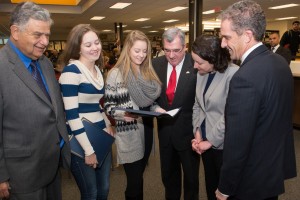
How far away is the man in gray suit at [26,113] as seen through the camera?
127 centimetres

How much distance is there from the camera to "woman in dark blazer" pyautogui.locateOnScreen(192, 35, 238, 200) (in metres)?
1.66

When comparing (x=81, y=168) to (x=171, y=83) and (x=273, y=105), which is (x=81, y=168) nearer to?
(x=171, y=83)

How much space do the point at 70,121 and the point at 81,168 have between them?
33 cm

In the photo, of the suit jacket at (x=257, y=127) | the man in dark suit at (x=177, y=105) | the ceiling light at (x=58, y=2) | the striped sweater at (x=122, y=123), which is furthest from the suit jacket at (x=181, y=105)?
the ceiling light at (x=58, y=2)

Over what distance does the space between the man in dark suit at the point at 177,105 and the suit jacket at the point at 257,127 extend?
75 cm

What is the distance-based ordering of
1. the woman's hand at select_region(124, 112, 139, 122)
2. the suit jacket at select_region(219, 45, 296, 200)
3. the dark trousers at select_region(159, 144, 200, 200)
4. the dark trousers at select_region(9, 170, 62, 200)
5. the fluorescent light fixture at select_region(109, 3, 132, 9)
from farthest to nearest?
the fluorescent light fixture at select_region(109, 3, 132, 9), the dark trousers at select_region(159, 144, 200, 200), the woman's hand at select_region(124, 112, 139, 122), the dark trousers at select_region(9, 170, 62, 200), the suit jacket at select_region(219, 45, 296, 200)

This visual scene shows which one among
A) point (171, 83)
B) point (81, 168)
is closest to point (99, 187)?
point (81, 168)

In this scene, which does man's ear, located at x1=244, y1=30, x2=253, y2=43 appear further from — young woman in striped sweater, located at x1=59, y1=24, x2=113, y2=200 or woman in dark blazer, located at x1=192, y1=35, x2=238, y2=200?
young woman in striped sweater, located at x1=59, y1=24, x2=113, y2=200

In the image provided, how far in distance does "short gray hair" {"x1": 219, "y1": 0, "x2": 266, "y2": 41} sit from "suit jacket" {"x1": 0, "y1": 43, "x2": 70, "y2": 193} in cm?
102

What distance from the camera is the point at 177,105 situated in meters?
1.97

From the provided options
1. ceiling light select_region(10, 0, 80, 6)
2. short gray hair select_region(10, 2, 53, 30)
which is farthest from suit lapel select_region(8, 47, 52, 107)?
ceiling light select_region(10, 0, 80, 6)

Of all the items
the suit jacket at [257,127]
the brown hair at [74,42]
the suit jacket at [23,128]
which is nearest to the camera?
the suit jacket at [257,127]

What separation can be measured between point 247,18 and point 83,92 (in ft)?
3.26

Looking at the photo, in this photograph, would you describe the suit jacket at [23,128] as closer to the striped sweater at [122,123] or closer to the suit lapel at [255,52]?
the striped sweater at [122,123]
